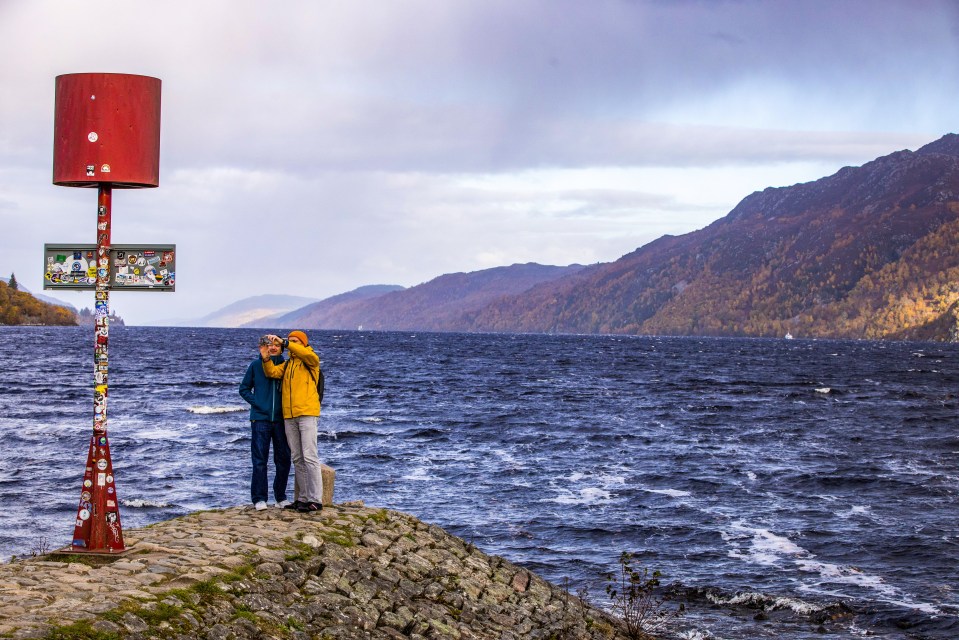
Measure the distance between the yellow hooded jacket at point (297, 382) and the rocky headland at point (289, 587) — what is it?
1.40 metres

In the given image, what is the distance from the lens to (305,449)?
12531 millimetres

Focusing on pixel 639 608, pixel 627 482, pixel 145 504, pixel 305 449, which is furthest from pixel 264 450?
pixel 627 482

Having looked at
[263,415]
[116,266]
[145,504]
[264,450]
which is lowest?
[145,504]

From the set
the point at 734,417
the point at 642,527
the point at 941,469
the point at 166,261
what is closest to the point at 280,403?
the point at 166,261

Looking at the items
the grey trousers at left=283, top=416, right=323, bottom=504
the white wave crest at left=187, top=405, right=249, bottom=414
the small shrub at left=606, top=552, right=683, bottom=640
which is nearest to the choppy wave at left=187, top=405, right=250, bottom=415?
the white wave crest at left=187, top=405, right=249, bottom=414

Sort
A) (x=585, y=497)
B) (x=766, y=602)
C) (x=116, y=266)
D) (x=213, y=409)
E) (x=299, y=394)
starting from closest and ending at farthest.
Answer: (x=116, y=266), (x=299, y=394), (x=766, y=602), (x=585, y=497), (x=213, y=409)

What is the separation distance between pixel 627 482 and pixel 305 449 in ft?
57.9

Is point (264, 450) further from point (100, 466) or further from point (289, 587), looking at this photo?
point (289, 587)

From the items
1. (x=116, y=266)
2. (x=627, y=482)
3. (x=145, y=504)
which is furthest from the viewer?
(x=627, y=482)

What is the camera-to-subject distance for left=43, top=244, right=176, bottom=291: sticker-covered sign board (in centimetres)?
1033

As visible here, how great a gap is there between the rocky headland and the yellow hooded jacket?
4.59 feet

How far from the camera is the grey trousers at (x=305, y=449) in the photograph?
41.1ft

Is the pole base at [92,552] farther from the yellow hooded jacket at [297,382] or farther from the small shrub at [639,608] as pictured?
the small shrub at [639,608]

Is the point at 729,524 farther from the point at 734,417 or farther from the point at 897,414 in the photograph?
the point at 897,414
